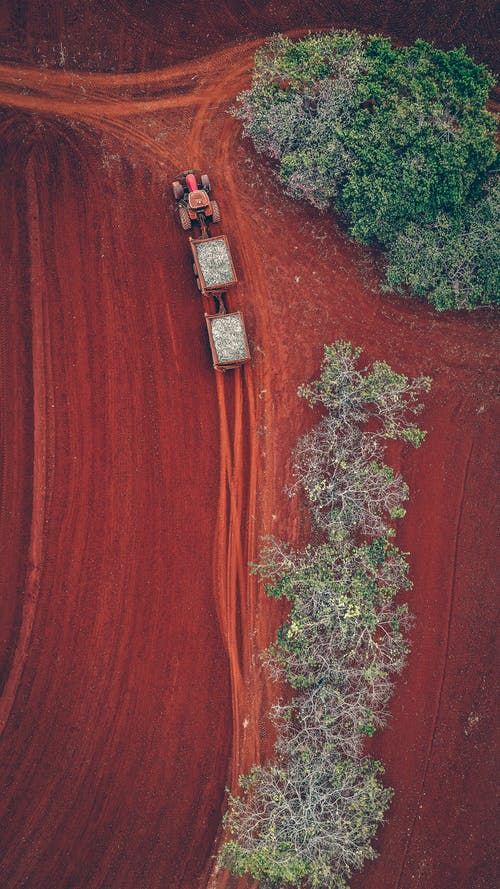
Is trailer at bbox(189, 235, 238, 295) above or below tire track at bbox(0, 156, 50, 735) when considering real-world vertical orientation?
above

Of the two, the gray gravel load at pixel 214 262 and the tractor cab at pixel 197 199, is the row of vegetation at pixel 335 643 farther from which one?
the tractor cab at pixel 197 199

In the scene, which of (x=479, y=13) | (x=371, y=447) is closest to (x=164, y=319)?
(x=371, y=447)

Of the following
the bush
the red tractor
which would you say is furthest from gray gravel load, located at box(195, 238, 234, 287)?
the bush

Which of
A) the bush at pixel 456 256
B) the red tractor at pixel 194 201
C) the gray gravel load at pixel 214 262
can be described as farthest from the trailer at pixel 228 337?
the bush at pixel 456 256

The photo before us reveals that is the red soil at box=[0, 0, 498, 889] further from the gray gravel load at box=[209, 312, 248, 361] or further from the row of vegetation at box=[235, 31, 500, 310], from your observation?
the row of vegetation at box=[235, 31, 500, 310]

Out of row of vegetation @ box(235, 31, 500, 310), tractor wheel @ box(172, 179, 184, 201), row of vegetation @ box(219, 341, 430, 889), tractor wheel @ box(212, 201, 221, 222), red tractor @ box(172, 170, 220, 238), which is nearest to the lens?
row of vegetation @ box(219, 341, 430, 889)

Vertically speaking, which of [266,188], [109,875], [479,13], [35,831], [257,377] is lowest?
[109,875]

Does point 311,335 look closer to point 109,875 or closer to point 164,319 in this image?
point 164,319

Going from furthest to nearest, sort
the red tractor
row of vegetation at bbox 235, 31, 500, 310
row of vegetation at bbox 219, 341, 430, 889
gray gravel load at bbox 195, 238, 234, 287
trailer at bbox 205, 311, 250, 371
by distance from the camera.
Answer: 1. the red tractor
2. gray gravel load at bbox 195, 238, 234, 287
3. trailer at bbox 205, 311, 250, 371
4. row of vegetation at bbox 235, 31, 500, 310
5. row of vegetation at bbox 219, 341, 430, 889
